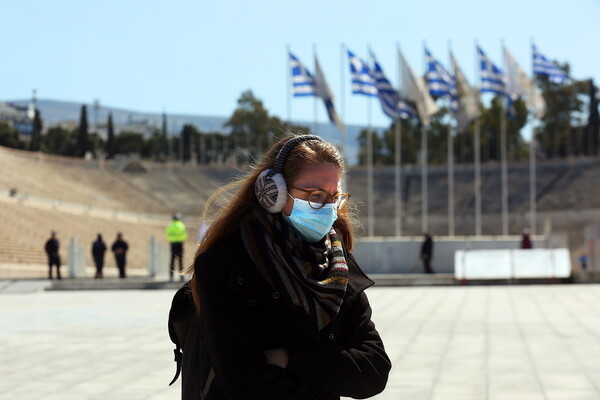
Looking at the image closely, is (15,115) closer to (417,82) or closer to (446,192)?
(446,192)

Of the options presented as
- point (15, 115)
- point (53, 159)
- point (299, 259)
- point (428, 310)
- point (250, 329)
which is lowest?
point (428, 310)

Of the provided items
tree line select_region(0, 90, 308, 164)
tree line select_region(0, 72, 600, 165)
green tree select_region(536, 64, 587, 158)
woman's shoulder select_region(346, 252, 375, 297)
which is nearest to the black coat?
woman's shoulder select_region(346, 252, 375, 297)

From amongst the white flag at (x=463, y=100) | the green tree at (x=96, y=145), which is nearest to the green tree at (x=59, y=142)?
the green tree at (x=96, y=145)

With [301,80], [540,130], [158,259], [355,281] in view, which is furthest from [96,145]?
[355,281]

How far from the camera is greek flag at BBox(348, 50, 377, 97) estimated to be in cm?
3962

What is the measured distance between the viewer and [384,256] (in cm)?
3059

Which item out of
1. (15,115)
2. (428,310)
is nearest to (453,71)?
(428,310)

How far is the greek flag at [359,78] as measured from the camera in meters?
39.6

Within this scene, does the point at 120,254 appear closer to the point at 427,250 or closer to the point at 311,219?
the point at 427,250

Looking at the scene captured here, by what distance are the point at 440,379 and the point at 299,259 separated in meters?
6.13

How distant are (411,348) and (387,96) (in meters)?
30.0

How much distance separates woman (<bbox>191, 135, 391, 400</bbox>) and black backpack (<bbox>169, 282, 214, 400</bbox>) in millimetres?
63

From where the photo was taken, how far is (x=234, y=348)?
2.90 metres

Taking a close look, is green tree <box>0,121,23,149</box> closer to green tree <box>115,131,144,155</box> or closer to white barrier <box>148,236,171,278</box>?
green tree <box>115,131,144,155</box>
